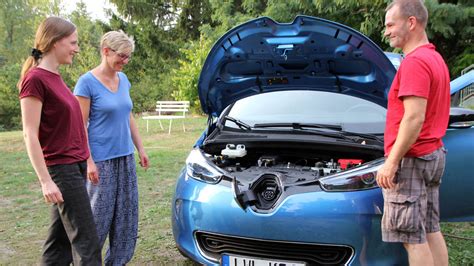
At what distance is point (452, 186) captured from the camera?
3.18 metres

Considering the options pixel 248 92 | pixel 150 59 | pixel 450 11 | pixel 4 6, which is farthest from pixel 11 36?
pixel 248 92

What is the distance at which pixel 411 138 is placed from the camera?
7.69 ft

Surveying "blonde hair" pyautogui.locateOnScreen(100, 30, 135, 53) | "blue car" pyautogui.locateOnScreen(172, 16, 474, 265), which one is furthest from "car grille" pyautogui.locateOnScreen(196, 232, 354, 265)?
"blonde hair" pyautogui.locateOnScreen(100, 30, 135, 53)

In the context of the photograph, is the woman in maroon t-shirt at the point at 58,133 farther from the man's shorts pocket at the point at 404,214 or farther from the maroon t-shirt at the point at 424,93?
the maroon t-shirt at the point at 424,93

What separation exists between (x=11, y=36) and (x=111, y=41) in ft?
142

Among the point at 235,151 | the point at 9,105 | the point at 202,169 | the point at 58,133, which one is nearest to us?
the point at 58,133

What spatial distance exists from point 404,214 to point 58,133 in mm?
1945

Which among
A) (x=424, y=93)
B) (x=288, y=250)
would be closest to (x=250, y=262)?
(x=288, y=250)

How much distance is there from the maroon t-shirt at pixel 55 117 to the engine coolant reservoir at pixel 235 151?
3.35 feet

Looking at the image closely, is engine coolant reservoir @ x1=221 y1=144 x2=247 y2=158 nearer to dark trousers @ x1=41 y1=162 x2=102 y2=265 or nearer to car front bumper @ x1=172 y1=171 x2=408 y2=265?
car front bumper @ x1=172 y1=171 x2=408 y2=265

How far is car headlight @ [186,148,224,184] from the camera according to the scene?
2979mm

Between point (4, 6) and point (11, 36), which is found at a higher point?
point (4, 6)

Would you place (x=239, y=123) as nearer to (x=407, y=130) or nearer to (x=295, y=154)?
(x=295, y=154)

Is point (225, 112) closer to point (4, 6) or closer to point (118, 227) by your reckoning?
point (118, 227)
